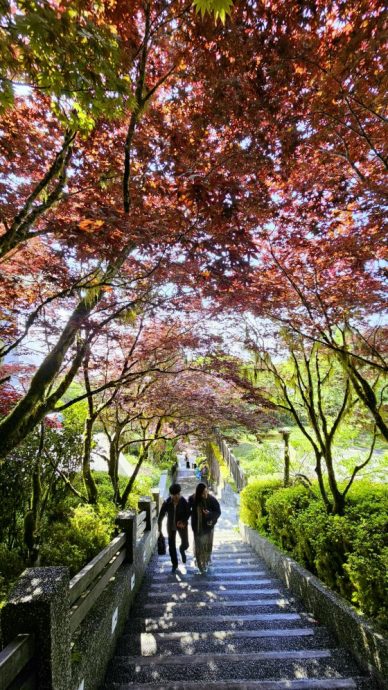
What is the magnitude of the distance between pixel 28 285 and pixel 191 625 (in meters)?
4.96

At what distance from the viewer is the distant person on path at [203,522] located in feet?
20.1

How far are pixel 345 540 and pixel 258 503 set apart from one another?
4.78 metres

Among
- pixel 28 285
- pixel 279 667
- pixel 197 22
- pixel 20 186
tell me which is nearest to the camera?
pixel 197 22

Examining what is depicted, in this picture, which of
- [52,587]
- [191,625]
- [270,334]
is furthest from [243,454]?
[52,587]

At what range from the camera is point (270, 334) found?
22.6 ft

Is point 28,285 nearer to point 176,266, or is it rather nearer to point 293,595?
point 176,266

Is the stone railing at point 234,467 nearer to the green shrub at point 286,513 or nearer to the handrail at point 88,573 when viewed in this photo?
the green shrub at point 286,513

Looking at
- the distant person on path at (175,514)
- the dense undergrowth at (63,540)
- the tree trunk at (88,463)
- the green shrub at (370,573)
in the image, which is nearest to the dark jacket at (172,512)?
the distant person on path at (175,514)

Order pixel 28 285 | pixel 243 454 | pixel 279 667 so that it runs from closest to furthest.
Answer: pixel 279 667 < pixel 28 285 < pixel 243 454

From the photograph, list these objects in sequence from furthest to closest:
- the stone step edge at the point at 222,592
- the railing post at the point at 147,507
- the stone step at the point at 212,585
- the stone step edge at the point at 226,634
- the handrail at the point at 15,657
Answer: the railing post at the point at 147,507, the stone step at the point at 212,585, the stone step edge at the point at 222,592, the stone step edge at the point at 226,634, the handrail at the point at 15,657

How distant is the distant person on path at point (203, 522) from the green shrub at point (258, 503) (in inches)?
86.9

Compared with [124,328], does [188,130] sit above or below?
above

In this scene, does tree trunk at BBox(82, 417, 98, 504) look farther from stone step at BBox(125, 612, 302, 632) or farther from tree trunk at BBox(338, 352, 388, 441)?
tree trunk at BBox(338, 352, 388, 441)

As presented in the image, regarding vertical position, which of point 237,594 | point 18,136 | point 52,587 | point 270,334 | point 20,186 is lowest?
point 237,594
